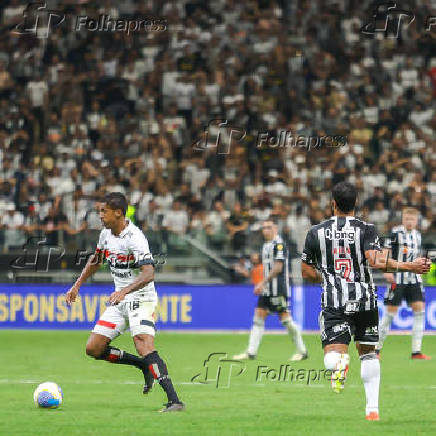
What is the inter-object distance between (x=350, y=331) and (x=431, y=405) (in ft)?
7.13

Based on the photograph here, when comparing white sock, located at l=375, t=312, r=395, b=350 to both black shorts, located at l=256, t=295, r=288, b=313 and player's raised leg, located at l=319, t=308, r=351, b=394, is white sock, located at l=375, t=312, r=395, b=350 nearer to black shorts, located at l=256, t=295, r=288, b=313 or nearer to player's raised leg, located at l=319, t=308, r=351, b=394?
black shorts, located at l=256, t=295, r=288, b=313

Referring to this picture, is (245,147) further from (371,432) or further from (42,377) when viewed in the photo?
(371,432)

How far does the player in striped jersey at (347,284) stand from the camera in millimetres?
9195

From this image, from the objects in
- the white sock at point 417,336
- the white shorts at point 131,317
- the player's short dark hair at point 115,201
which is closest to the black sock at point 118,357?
the white shorts at point 131,317

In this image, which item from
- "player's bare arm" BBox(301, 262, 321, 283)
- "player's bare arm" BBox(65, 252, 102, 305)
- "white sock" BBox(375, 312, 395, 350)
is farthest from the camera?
"white sock" BBox(375, 312, 395, 350)

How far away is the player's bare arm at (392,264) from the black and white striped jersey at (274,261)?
815 cm

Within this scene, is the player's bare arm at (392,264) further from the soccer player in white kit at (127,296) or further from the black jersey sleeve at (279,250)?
the black jersey sleeve at (279,250)

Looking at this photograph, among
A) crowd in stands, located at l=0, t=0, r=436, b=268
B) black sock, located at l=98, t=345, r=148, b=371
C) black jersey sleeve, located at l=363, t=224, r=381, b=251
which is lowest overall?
black sock, located at l=98, t=345, r=148, b=371

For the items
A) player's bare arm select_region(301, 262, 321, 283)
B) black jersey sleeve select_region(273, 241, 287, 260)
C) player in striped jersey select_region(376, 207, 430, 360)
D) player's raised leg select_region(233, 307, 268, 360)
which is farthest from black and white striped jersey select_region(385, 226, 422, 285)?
player's bare arm select_region(301, 262, 321, 283)

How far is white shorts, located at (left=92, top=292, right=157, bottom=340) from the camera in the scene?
10.6m

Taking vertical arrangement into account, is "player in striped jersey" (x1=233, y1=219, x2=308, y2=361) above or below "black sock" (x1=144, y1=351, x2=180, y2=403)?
above

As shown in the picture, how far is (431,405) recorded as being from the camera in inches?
435

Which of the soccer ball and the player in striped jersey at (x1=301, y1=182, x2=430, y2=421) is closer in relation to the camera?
the player in striped jersey at (x1=301, y1=182, x2=430, y2=421)

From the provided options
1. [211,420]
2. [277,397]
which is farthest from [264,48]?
[211,420]
